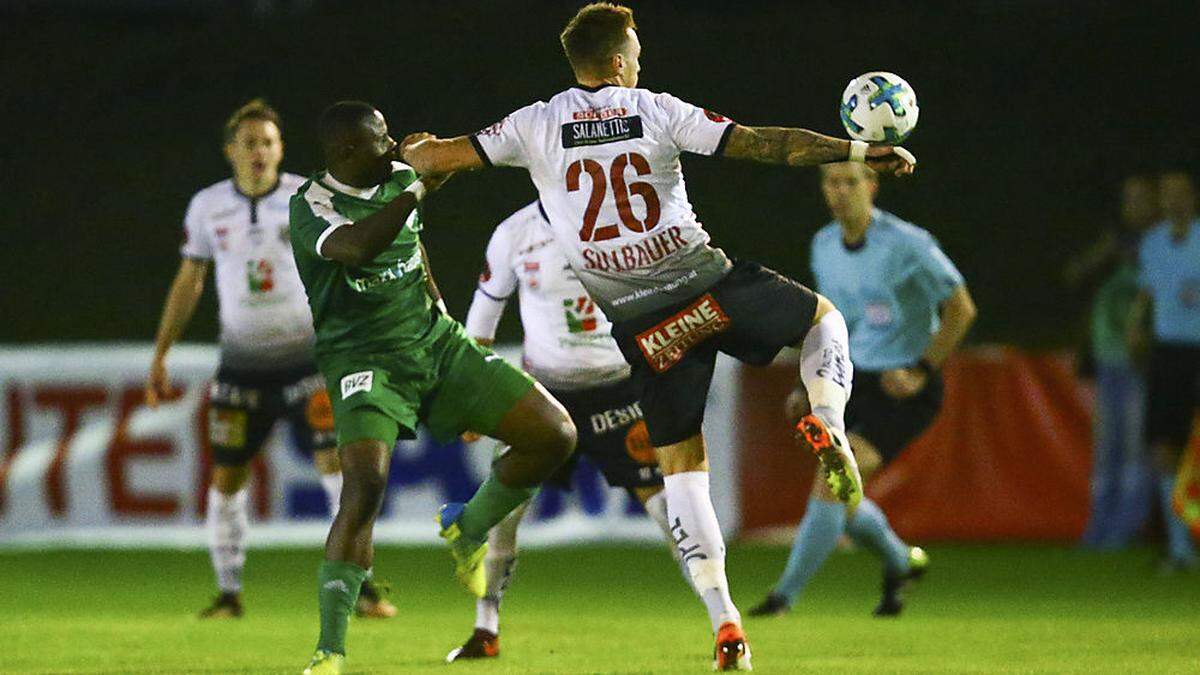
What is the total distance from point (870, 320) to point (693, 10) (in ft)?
40.4

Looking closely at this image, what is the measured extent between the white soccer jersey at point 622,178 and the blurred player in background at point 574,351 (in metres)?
1.66

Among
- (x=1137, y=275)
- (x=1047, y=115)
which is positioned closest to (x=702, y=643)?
(x=1137, y=275)

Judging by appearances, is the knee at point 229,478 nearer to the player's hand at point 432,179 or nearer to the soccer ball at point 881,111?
the player's hand at point 432,179

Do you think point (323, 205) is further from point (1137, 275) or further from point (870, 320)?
point (1137, 275)

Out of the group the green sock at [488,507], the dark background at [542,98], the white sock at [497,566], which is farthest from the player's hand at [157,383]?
the dark background at [542,98]

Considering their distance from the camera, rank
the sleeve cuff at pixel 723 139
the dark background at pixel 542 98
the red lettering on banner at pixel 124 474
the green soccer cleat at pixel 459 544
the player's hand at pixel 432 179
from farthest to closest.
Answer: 1. the dark background at pixel 542 98
2. the red lettering on banner at pixel 124 474
3. the green soccer cleat at pixel 459 544
4. the player's hand at pixel 432 179
5. the sleeve cuff at pixel 723 139

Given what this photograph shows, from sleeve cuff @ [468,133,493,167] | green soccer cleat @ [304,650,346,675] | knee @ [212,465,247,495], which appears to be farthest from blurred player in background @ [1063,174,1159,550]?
green soccer cleat @ [304,650,346,675]

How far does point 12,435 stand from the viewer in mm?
13484

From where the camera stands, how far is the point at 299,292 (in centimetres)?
998

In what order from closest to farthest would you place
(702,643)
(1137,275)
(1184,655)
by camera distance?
(1184,655), (702,643), (1137,275)

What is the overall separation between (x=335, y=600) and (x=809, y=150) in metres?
2.13

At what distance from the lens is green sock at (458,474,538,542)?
7.42 m

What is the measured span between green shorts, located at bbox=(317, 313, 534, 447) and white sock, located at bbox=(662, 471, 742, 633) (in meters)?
0.75

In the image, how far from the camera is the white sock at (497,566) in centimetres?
790
